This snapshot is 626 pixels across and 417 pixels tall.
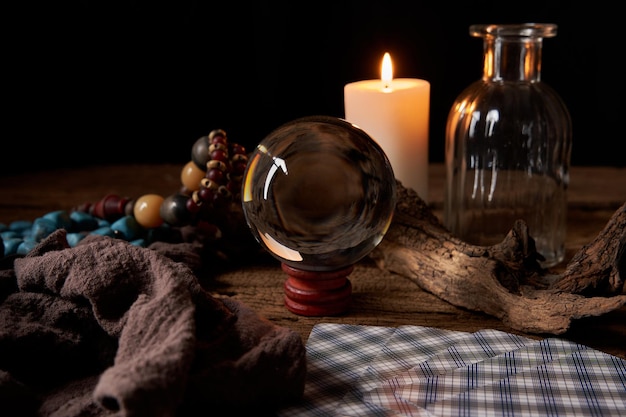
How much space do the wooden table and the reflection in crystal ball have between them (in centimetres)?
8

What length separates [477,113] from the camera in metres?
0.81

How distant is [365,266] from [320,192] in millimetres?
198

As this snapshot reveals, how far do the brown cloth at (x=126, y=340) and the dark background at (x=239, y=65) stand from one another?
686 millimetres

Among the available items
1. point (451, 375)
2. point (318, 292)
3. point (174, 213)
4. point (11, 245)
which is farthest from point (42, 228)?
point (451, 375)

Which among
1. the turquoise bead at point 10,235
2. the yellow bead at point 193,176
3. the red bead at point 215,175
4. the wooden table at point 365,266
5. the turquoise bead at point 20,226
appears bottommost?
the wooden table at point 365,266

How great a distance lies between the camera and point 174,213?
0.82 m

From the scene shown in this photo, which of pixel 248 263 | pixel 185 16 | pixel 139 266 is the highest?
pixel 185 16

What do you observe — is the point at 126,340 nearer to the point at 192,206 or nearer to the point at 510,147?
the point at 192,206

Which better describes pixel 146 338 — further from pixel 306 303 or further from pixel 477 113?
pixel 477 113

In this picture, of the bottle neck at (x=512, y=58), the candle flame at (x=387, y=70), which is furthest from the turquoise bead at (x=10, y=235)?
the bottle neck at (x=512, y=58)

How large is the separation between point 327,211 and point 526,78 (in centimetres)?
29

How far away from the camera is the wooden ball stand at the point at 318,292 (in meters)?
0.70

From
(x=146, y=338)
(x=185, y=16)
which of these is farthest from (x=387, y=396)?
(x=185, y=16)

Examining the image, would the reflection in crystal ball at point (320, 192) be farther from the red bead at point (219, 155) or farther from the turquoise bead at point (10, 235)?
the turquoise bead at point (10, 235)
